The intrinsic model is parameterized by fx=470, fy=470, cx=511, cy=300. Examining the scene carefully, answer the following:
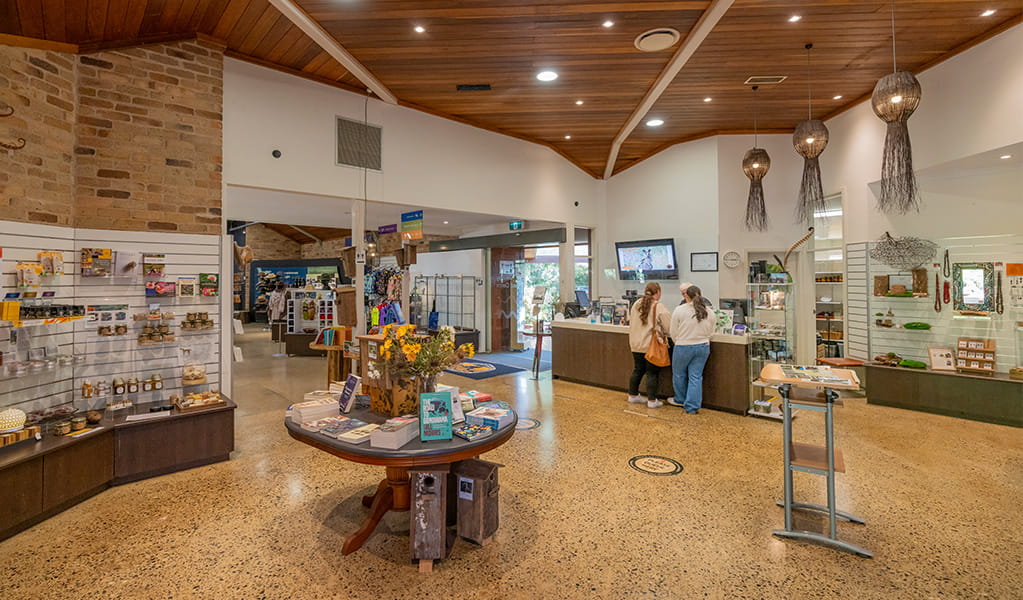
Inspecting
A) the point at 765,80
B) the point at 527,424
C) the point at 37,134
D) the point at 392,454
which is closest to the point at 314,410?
the point at 392,454

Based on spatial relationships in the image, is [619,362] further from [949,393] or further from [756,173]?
[949,393]

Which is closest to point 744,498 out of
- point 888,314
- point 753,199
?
point 753,199

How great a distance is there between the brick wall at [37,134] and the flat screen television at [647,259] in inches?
305

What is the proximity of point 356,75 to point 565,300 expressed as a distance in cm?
531

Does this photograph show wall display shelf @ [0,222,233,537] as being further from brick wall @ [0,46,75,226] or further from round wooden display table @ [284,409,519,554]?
round wooden display table @ [284,409,519,554]

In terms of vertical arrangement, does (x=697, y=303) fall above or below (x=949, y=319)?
above

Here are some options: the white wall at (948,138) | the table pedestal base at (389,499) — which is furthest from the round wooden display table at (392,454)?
the white wall at (948,138)

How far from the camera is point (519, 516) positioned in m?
3.17

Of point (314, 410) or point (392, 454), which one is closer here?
point (392, 454)

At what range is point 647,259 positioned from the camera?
8.67 m

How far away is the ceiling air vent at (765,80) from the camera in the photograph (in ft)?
18.6

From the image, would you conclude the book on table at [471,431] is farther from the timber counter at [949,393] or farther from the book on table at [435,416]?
the timber counter at [949,393]

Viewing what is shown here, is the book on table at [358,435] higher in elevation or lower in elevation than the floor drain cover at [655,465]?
higher

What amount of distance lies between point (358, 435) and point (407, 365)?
465 mm
